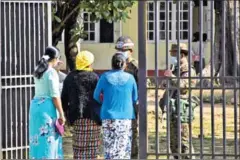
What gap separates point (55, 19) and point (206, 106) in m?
5.31

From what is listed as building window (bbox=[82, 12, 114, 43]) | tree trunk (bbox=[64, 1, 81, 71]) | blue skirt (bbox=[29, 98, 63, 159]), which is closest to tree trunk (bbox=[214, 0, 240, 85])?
blue skirt (bbox=[29, 98, 63, 159])

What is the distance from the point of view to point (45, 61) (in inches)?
417

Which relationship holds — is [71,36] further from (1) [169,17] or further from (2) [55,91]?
(2) [55,91]

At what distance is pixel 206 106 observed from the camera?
21.0 meters

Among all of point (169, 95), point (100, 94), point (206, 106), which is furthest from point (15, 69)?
point (206, 106)

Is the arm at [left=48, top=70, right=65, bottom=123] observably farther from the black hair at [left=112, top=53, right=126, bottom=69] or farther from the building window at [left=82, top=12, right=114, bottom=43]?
the building window at [left=82, top=12, right=114, bottom=43]

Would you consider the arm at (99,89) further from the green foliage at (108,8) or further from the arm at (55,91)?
the green foliage at (108,8)

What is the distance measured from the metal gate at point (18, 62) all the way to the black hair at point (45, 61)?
866 mm

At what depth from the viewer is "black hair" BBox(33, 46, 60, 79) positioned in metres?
10.5

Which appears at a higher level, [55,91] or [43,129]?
[55,91]

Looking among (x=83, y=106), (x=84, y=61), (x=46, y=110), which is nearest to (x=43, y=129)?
(x=46, y=110)

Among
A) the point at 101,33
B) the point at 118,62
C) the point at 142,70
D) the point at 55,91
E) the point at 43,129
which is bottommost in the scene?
the point at 43,129

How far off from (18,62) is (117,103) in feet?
5.53

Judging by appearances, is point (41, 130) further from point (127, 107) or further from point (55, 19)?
point (55, 19)
